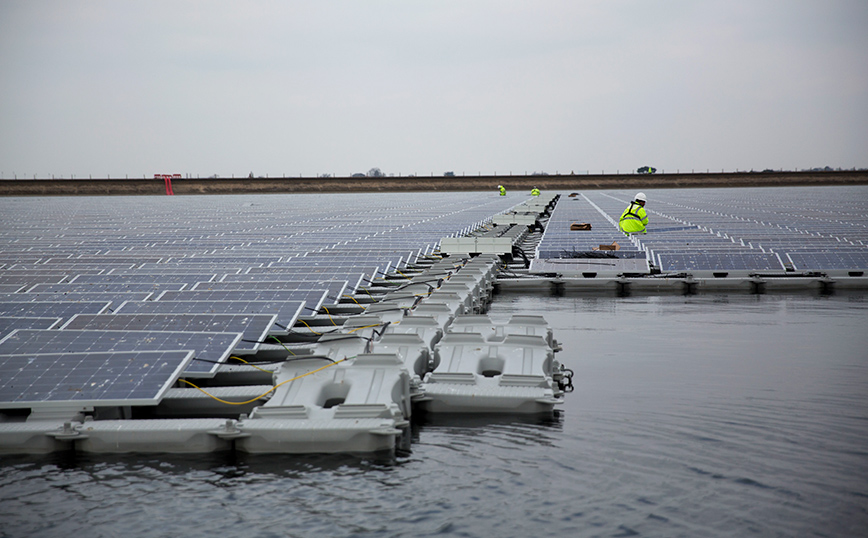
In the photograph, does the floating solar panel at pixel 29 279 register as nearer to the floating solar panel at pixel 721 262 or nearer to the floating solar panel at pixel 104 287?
the floating solar panel at pixel 104 287

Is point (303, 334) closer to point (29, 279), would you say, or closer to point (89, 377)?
point (89, 377)

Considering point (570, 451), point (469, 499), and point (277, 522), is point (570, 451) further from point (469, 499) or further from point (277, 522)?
point (277, 522)

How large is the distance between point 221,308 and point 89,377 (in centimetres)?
503

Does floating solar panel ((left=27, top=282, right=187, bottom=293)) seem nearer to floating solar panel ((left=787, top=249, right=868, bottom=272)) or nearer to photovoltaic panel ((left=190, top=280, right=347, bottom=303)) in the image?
photovoltaic panel ((left=190, top=280, right=347, bottom=303))

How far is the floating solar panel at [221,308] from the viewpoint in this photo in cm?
1517

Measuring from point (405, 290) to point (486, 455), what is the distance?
368 inches

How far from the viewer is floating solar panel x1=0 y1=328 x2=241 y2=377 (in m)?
11.8

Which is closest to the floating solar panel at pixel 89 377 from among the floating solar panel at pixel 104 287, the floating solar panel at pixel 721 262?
the floating solar panel at pixel 104 287

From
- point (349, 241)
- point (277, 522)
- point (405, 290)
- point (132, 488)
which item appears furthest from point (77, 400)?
point (349, 241)

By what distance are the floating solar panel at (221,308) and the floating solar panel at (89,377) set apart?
3.91m

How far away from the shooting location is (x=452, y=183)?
14062cm

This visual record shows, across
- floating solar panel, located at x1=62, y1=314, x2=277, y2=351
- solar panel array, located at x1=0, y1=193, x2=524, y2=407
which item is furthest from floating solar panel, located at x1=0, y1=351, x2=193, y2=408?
floating solar panel, located at x1=62, y1=314, x2=277, y2=351

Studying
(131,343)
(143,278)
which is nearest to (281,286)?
(143,278)

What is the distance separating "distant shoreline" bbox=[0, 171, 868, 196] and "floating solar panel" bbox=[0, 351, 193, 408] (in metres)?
127
